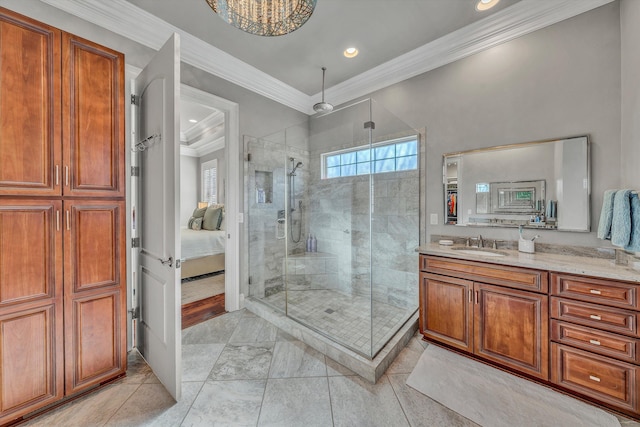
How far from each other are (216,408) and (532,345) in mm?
2104

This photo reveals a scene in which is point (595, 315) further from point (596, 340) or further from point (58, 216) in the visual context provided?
point (58, 216)

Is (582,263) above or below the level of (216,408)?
above

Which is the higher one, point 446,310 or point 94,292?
point 94,292

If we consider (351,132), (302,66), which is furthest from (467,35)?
(302,66)

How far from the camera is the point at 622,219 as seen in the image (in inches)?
58.5

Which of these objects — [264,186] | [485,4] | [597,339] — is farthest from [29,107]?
[597,339]

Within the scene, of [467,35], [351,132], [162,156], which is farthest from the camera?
[351,132]

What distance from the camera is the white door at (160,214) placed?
1.47 metres

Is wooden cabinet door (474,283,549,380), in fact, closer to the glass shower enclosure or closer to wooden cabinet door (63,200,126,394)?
the glass shower enclosure

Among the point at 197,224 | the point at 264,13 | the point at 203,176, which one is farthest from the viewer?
the point at 203,176

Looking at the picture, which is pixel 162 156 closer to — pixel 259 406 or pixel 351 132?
pixel 259 406

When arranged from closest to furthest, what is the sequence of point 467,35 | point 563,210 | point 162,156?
point 162,156, point 563,210, point 467,35

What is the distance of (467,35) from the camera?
7.40 feet

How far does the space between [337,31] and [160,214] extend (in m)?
2.19
